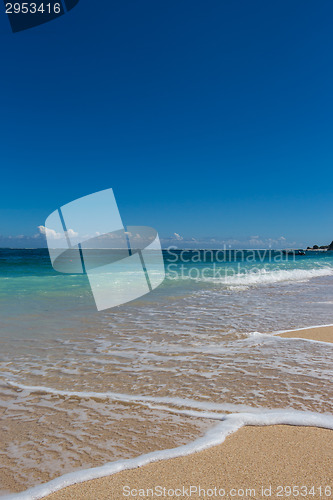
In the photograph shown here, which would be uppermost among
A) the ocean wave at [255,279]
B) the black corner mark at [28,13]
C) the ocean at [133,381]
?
the black corner mark at [28,13]

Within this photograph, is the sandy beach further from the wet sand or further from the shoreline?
the wet sand

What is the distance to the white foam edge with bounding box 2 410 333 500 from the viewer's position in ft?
6.63

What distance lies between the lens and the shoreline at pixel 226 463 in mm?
2002

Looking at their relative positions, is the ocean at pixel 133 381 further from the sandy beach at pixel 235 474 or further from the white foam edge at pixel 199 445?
the sandy beach at pixel 235 474

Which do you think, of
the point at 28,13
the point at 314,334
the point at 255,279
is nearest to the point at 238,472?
the point at 314,334

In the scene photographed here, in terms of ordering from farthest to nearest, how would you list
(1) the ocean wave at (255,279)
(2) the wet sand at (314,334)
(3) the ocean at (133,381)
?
1. (1) the ocean wave at (255,279)
2. (2) the wet sand at (314,334)
3. (3) the ocean at (133,381)

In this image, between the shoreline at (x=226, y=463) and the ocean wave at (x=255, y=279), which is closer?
the shoreline at (x=226, y=463)

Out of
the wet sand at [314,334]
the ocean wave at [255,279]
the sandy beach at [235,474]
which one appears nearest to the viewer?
the sandy beach at [235,474]

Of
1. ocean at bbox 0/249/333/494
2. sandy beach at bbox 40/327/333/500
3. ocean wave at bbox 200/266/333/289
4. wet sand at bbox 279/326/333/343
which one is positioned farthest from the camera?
ocean wave at bbox 200/266/333/289

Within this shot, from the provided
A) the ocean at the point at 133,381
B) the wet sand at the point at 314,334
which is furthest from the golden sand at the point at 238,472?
the wet sand at the point at 314,334

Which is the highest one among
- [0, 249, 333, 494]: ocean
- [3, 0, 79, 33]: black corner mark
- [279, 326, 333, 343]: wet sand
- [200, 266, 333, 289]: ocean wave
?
[3, 0, 79, 33]: black corner mark

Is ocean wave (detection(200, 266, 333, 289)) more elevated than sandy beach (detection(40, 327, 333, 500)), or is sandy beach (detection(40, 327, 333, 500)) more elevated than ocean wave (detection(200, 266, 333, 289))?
sandy beach (detection(40, 327, 333, 500))

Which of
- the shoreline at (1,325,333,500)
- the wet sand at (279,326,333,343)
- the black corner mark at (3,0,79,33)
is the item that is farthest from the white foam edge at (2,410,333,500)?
the black corner mark at (3,0,79,33)

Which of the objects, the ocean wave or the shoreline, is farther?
the ocean wave
